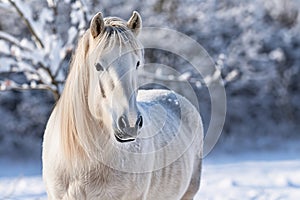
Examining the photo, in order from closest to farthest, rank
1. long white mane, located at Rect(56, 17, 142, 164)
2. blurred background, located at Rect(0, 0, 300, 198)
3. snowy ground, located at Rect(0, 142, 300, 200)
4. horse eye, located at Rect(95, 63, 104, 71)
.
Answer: horse eye, located at Rect(95, 63, 104, 71) < long white mane, located at Rect(56, 17, 142, 164) < snowy ground, located at Rect(0, 142, 300, 200) < blurred background, located at Rect(0, 0, 300, 198)

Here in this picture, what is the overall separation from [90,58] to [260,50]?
405 inches

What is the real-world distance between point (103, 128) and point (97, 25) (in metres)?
0.41

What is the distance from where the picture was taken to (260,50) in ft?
38.5

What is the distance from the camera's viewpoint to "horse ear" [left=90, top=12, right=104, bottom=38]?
1.88 m

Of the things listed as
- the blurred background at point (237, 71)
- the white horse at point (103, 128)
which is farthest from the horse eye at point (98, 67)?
the blurred background at point (237, 71)

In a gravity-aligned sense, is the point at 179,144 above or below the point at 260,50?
below

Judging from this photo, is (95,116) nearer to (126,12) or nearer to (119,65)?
(119,65)

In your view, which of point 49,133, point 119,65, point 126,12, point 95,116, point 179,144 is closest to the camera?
point 119,65

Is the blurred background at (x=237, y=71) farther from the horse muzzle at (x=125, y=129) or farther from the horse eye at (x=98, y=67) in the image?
the horse muzzle at (x=125, y=129)

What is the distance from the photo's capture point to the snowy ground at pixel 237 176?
614 cm

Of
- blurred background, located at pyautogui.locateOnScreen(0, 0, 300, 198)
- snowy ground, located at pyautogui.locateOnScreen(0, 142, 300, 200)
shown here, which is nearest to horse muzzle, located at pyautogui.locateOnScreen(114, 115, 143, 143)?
snowy ground, located at pyautogui.locateOnScreen(0, 142, 300, 200)

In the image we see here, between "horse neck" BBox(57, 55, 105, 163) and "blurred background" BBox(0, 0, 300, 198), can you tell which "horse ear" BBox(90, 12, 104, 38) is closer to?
"horse neck" BBox(57, 55, 105, 163)

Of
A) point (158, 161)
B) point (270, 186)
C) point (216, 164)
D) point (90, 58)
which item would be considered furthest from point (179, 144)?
point (216, 164)

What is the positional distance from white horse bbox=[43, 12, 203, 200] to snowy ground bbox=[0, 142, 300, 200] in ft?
7.58
